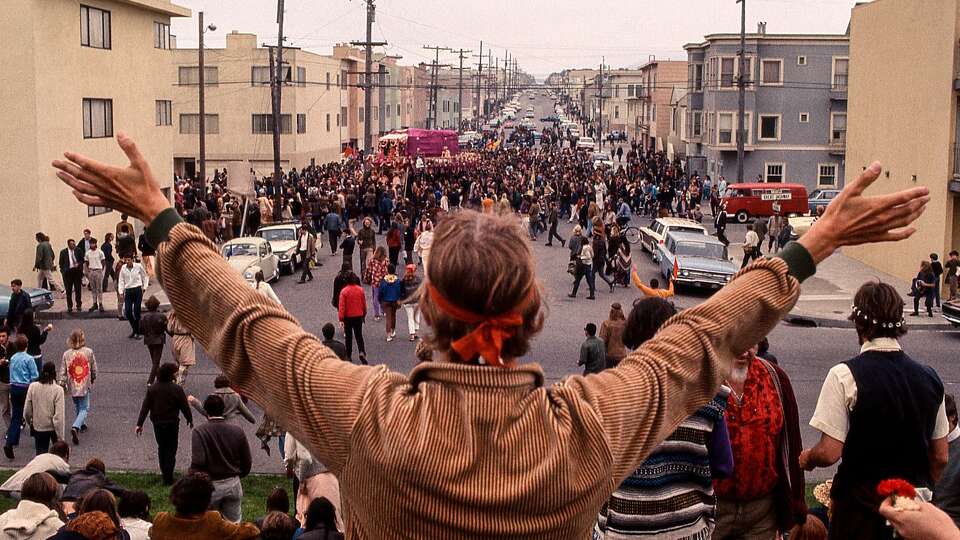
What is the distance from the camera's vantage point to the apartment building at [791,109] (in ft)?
175

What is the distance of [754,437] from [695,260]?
22.7 m

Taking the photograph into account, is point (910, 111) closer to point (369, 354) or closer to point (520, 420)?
point (369, 354)

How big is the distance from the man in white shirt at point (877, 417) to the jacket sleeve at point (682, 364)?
2.60m

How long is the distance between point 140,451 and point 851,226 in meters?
12.5

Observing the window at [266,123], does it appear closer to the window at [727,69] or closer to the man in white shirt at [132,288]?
the window at [727,69]

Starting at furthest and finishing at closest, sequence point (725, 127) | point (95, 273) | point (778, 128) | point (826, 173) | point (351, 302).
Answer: point (725, 127)
point (826, 173)
point (778, 128)
point (95, 273)
point (351, 302)

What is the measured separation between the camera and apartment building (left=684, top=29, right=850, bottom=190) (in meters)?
53.4

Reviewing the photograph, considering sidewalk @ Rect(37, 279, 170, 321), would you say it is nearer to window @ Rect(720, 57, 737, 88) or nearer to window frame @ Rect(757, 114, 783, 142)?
window frame @ Rect(757, 114, 783, 142)

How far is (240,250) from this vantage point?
27078mm

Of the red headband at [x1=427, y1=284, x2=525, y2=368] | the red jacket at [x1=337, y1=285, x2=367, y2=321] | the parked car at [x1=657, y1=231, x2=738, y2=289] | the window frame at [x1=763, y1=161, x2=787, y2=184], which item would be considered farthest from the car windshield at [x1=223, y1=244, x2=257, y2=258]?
the window frame at [x1=763, y1=161, x2=787, y2=184]

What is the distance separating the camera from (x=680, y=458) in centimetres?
445

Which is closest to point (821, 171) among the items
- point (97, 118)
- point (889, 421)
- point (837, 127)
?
point (837, 127)

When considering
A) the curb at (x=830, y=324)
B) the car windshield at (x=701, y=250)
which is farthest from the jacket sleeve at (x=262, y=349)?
the car windshield at (x=701, y=250)

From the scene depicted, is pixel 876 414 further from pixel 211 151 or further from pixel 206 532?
pixel 211 151
